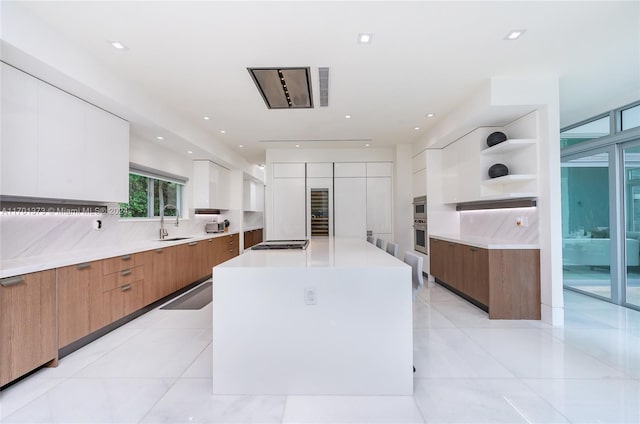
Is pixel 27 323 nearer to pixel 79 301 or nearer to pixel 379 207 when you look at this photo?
pixel 79 301

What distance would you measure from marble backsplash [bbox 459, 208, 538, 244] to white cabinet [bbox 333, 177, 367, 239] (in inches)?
79.7

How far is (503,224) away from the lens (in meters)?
4.07

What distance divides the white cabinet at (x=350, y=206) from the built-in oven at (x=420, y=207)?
1052mm

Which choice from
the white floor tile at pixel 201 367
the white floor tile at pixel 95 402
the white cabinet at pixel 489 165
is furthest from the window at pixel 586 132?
the white floor tile at pixel 95 402

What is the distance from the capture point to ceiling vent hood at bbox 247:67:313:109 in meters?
3.04

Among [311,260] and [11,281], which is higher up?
[311,260]

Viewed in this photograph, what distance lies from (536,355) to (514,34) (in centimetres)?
265

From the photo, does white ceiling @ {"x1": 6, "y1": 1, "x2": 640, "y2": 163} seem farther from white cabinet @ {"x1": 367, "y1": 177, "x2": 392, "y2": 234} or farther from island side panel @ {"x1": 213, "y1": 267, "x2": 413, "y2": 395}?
white cabinet @ {"x1": 367, "y1": 177, "x2": 392, "y2": 234}

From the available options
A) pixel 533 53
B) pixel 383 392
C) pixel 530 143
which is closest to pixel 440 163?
pixel 530 143

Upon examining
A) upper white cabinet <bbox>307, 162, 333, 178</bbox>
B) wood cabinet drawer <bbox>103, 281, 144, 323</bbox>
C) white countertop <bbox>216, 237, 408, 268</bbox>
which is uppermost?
upper white cabinet <bbox>307, 162, 333, 178</bbox>

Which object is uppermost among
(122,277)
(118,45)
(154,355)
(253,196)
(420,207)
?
(118,45)

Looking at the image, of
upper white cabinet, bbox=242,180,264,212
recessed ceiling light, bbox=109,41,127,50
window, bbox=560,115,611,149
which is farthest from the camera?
upper white cabinet, bbox=242,180,264,212

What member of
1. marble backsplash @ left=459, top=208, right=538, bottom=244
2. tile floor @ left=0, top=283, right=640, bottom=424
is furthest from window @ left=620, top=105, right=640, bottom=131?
tile floor @ left=0, top=283, right=640, bottom=424

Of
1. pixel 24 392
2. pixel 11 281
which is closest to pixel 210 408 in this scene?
pixel 24 392
